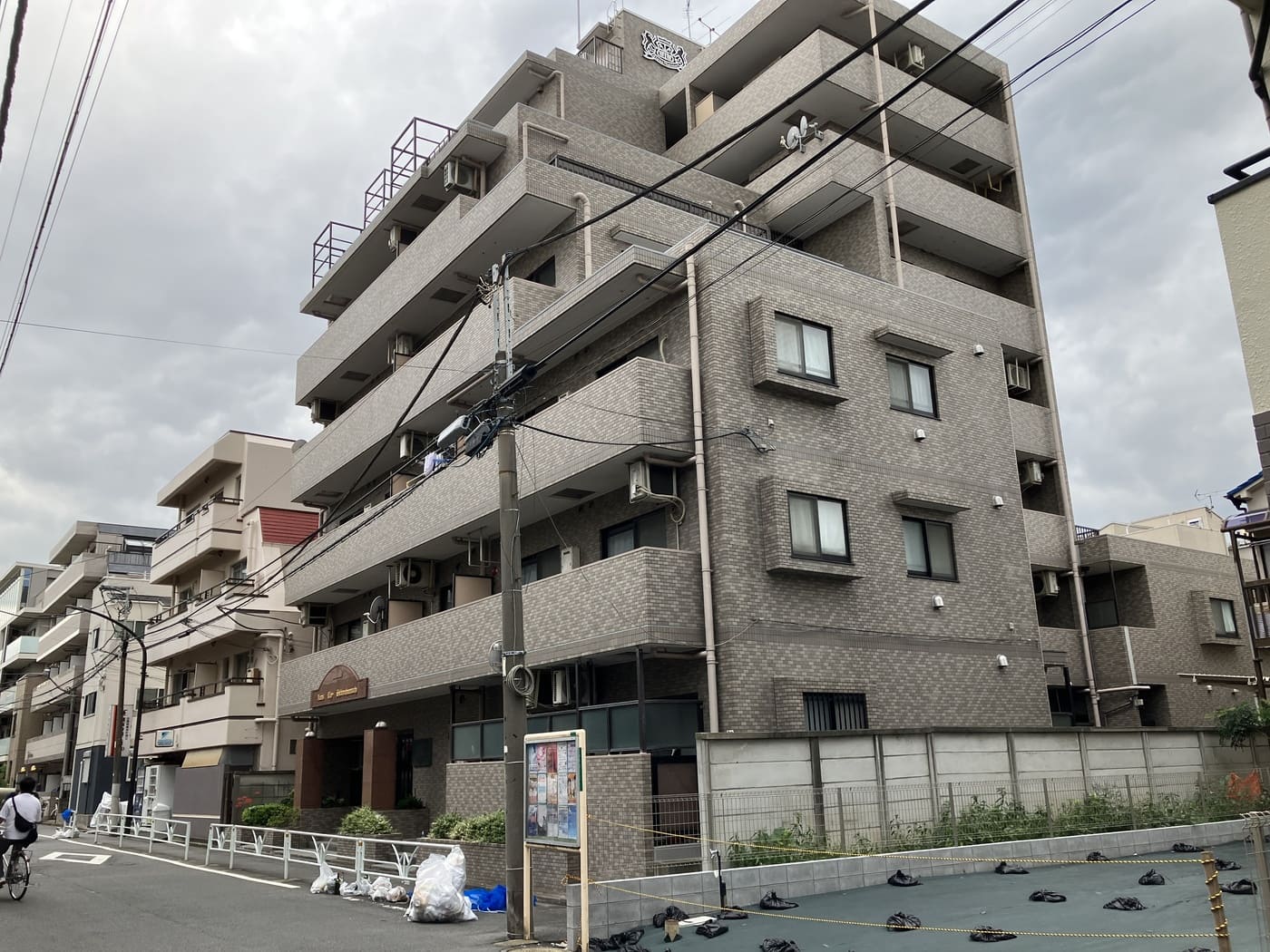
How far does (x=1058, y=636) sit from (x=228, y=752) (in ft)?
87.7

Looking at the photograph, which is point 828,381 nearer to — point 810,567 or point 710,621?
point 810,567

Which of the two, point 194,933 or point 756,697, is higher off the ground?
point 756,697

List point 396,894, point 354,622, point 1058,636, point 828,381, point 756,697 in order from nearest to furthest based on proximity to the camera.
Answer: point 396,894, point 756,697, point 828,381, point 1058,636, point 354,622

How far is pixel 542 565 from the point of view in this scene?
23.6 metres

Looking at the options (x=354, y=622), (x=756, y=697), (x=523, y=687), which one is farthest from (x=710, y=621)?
(x=354, y=622)

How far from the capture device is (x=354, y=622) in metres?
33.3

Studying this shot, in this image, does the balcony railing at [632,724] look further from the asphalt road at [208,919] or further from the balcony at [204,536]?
the balcony at [204,536]

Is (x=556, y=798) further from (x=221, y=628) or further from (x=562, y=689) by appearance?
(x=221, y=628)

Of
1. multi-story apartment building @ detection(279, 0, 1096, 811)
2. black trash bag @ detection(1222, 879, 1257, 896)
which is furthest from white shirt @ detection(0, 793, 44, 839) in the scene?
black trash bag @ detection(1222, 879, 1257, 896)

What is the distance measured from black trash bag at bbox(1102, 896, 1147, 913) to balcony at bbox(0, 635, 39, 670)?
7019 cm

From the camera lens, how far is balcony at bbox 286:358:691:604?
19.0 m

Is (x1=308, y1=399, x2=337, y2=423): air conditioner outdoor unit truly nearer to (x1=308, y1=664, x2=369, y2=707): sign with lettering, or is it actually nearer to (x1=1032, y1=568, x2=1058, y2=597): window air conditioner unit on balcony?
(x1=308, y1=664, x2=369, y2=707): sign with lettering

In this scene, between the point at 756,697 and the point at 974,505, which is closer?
the point at 756,697

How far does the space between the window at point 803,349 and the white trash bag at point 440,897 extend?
34.5ft
